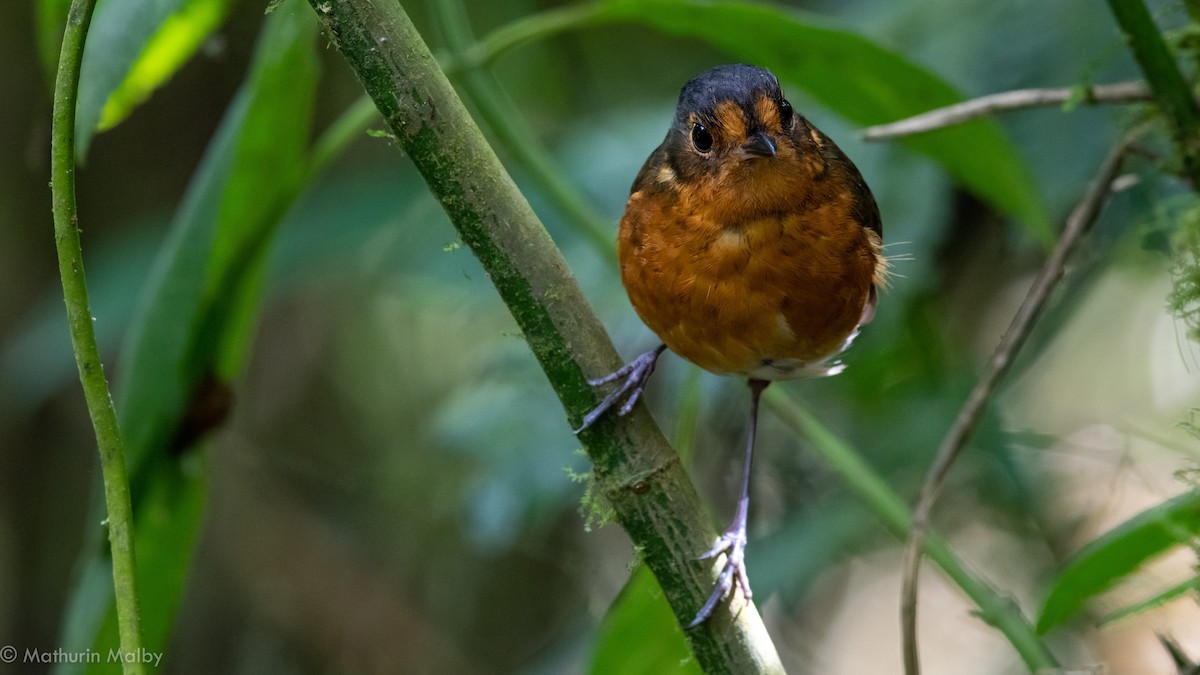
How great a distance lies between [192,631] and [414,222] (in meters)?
2.67

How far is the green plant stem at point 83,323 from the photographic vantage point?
1264mm

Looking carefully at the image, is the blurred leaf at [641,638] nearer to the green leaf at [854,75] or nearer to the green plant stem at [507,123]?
the green plant stem at [507,123]

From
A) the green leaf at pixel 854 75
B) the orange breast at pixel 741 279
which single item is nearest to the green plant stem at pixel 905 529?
the orange breast at pixel 741 279

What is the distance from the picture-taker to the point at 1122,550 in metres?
1.77

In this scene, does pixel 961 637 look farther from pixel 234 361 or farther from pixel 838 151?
pixel 234 361

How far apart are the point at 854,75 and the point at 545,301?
1209 mm

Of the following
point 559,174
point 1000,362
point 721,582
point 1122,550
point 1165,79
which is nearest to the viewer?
point 721,582

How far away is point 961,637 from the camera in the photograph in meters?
5.23

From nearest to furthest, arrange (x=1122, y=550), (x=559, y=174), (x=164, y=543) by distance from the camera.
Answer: (x=1122, y=550)
(x=164, y=543)
(x=559, y=174)

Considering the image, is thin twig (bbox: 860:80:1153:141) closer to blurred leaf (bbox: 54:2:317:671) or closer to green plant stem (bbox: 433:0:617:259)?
green plant stem (bbox: 433:0:617:259)

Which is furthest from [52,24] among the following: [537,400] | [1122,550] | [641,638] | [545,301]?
[1122,550]

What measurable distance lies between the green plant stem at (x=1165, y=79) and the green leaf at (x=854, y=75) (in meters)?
0.43

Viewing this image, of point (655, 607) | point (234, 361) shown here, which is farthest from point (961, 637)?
point (234, 361)

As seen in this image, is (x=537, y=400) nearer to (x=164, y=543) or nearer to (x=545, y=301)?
(x=164, y=543)
